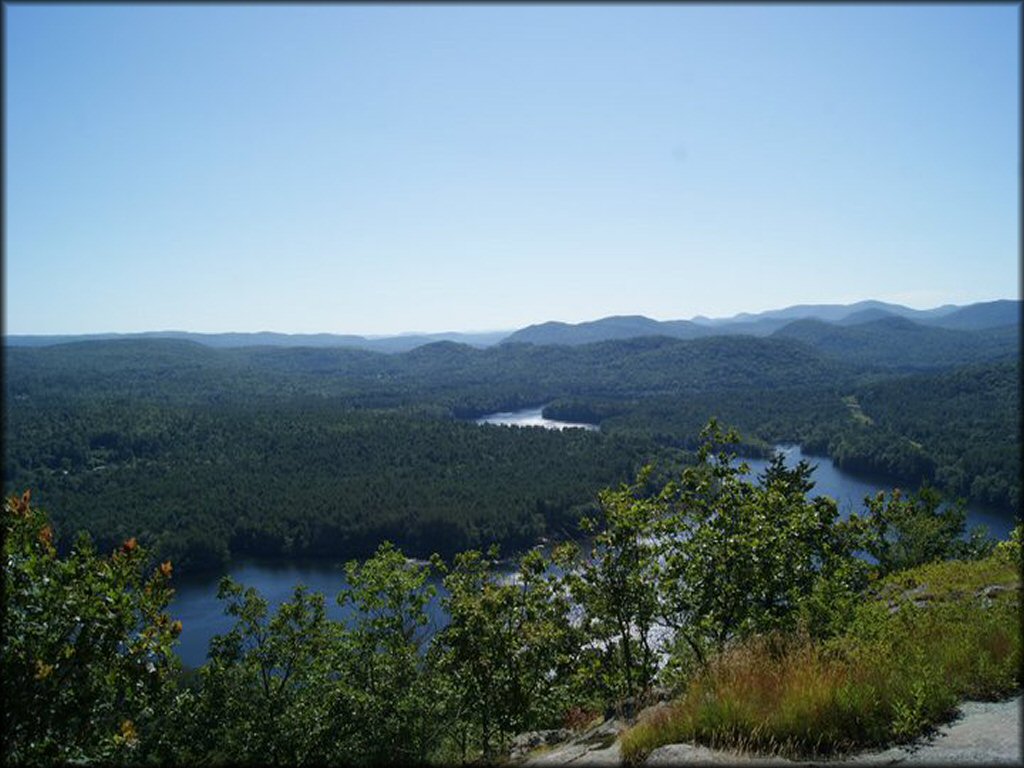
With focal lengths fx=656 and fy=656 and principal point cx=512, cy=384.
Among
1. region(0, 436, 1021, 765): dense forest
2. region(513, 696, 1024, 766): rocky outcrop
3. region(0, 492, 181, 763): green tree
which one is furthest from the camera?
region(0, 492, 181, 763): green tree

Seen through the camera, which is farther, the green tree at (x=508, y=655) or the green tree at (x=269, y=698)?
the green tree at (x=269, y=698)

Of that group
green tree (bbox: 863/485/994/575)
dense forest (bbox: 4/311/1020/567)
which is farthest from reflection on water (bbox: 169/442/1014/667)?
green tree (bbox: 863/485/994/575)

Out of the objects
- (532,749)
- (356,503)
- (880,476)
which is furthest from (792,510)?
(880,476)

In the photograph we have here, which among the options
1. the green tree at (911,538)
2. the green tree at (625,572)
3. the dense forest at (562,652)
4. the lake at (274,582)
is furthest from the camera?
the lake at (274,582)

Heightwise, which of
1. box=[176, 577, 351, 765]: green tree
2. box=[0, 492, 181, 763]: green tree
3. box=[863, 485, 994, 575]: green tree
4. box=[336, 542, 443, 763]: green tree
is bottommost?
box=[863, 485, 994, 575]: green tree

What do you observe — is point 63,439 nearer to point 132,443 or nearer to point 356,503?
point 132,443

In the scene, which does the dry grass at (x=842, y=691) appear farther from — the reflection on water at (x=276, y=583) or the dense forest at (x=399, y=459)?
the dense forest at (x=399, y=459)

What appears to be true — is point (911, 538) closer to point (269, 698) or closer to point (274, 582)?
point (269, 698)

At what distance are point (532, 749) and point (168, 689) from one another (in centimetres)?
744

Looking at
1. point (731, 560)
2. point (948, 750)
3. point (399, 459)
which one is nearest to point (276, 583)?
point (399, 459)

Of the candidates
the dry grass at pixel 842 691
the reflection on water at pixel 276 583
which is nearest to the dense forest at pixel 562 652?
the dry grass at pixel 842 691

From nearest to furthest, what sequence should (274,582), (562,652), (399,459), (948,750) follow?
1. (948,750)
2. (562,652)
3. (274,582)
4. (399,459)

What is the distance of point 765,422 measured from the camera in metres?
145

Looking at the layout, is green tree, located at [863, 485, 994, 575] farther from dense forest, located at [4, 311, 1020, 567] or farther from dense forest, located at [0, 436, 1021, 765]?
dense forest, located at [4, 311, 1020, 567]
